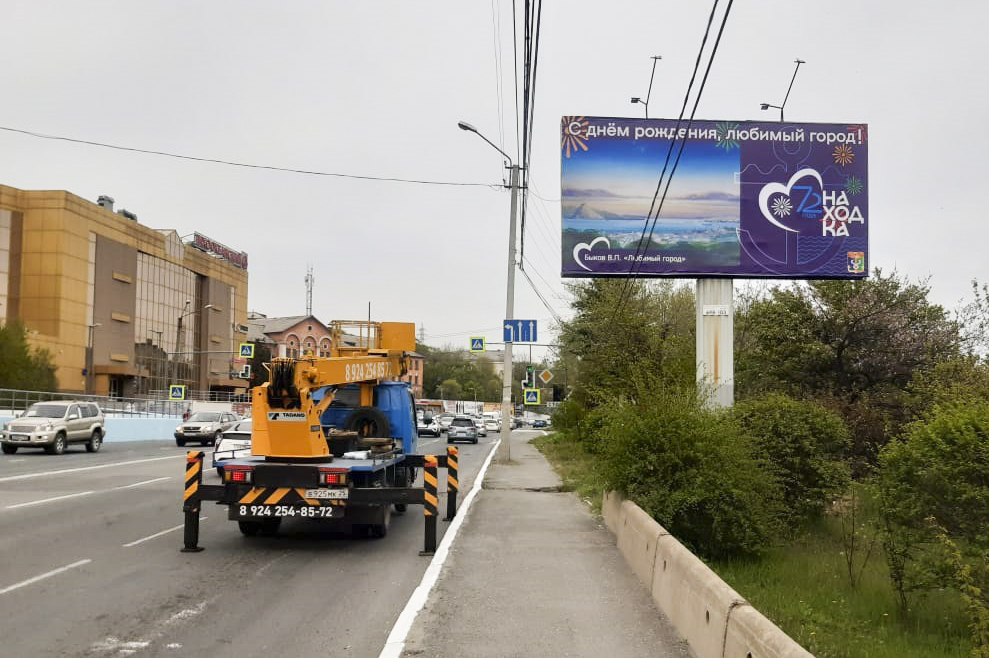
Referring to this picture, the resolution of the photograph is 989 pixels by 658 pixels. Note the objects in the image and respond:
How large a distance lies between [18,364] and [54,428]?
32.7m

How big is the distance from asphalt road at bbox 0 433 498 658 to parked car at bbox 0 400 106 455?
14431 millimetres

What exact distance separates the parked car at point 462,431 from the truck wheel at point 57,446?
2401 cm

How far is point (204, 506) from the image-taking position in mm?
16172

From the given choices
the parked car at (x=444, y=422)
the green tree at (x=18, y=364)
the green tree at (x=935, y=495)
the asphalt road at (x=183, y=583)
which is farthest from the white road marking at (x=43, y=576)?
the green tree at (x=18, y=364)

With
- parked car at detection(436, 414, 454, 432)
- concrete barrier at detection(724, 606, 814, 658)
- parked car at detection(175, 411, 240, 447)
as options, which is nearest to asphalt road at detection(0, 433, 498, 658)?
concrete barrier at detection(724, 606, 814, 658)

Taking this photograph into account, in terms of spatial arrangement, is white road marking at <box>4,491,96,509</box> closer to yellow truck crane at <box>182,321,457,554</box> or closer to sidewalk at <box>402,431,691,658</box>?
yellow truck crane at <box>182,321,457,554</box>

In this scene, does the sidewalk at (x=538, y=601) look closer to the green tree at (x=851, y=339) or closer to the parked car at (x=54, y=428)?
the green tree at (x=851, y=339)

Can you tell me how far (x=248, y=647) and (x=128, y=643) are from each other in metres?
0.95

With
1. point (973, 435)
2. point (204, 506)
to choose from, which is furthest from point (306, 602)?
point (204, 506)

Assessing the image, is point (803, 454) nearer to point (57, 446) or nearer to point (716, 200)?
point (716, 200)

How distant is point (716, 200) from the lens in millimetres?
21391

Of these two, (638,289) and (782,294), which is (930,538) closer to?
(782,294)

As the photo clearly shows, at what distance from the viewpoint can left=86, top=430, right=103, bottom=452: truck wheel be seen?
3234cm

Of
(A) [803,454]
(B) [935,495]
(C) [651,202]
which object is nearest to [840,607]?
(B) [935,495]
